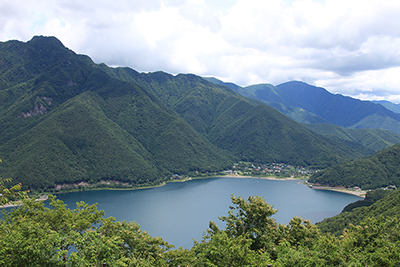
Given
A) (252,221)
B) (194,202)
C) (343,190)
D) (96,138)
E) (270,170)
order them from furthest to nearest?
(270,170)
(96,138)
(343,190)
(194,202)
(252,221)

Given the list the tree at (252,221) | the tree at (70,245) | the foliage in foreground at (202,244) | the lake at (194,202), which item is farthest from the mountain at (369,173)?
the tree at (70,245)

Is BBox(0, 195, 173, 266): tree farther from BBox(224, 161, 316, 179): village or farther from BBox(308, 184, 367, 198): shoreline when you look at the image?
BBox(224, 161, 316, 179): village

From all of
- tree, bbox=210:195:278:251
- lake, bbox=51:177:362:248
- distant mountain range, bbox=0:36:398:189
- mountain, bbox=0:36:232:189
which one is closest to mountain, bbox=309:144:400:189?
lake, bbox=51:177:362:248

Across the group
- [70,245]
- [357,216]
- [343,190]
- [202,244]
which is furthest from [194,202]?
[70,245]

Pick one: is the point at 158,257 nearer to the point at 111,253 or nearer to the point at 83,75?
the point at 111,253

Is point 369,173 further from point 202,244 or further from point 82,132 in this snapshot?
point 82,132

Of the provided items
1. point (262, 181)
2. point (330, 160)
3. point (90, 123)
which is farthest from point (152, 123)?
point (330, 160)

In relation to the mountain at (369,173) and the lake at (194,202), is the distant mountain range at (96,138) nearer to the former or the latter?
the lake at (194,202)
